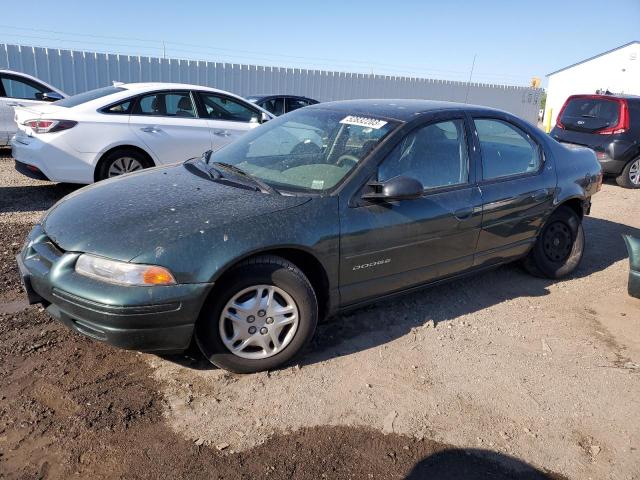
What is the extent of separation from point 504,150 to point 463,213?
2.87ft

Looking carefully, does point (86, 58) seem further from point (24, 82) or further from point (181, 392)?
point (181, 392)

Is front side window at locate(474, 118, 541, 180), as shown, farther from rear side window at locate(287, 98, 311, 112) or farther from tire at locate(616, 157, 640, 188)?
rear side window at locate(287, 98, 311, 112)

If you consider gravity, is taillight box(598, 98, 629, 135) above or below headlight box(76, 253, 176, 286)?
above

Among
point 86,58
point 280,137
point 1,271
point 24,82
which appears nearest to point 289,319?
point 280,137

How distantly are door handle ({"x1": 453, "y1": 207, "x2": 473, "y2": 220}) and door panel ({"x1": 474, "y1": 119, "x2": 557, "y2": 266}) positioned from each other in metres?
0.18

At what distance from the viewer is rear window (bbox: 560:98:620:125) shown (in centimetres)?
973

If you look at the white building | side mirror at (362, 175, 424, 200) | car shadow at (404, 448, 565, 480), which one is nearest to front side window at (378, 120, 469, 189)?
side mirror at (362, 175, 424, 200)

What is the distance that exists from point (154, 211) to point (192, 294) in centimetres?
61

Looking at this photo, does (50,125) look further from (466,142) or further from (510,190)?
(510,190)

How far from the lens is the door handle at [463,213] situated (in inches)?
149

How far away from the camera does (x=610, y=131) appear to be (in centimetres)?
965

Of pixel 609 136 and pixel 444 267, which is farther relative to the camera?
pixel 609 136

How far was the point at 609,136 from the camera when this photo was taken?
9.67m

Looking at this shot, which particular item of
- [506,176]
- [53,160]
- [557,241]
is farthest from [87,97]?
[557,241]
